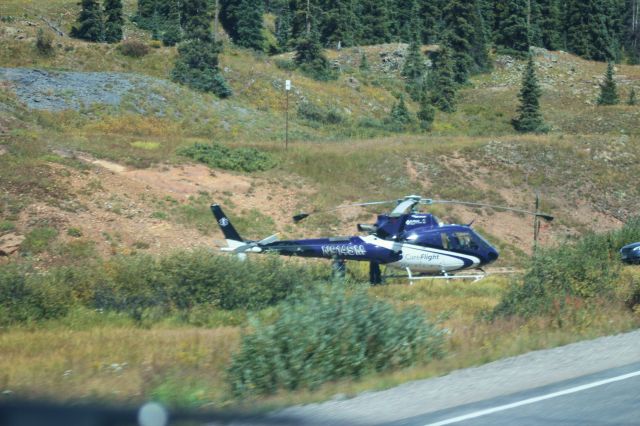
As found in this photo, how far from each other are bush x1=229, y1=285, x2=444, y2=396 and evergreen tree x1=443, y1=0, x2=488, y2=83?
67.1 metres

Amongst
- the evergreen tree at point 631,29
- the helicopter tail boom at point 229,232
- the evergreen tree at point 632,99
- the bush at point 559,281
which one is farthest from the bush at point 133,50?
the evergreen tree at point 631,29

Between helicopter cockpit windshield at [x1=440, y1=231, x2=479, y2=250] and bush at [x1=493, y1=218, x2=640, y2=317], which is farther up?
bush at [x1=493, y1=218, x2=640, y2=317]

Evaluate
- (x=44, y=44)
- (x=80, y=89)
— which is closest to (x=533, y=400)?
(x=80, y=89)

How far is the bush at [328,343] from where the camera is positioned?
998 cm

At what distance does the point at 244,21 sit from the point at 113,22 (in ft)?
58.4

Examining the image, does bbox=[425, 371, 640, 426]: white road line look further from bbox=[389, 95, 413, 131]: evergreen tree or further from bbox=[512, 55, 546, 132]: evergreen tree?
bbox=[512, 55, 546, 132]: evergreen tree

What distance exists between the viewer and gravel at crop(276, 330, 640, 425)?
27.9 feet

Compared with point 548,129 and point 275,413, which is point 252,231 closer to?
point 275,413

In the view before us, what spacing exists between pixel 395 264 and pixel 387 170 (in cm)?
1827

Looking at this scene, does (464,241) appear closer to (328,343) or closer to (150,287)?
(150,287)

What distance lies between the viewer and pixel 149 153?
125 ft

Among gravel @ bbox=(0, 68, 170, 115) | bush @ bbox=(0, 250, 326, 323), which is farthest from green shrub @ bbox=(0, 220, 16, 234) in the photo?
gravel @ bbox=(0, 68, 170, 115)

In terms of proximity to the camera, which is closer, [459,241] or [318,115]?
[459,241]

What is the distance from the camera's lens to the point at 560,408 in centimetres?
850
